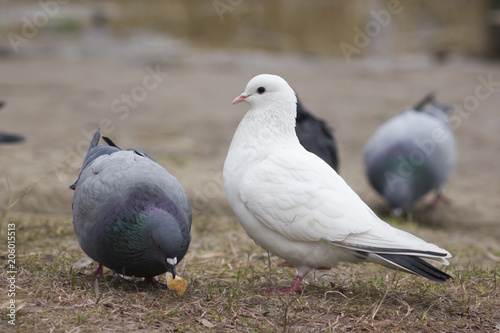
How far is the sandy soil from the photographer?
231 inches

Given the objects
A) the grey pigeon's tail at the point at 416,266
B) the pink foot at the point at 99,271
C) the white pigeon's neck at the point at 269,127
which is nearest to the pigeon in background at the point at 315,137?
the white pigeon's neck at the point at 269,127

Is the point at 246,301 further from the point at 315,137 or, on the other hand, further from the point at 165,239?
the point at 315,137

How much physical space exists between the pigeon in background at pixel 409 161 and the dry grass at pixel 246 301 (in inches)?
95.8

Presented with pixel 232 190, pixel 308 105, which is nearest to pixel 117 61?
pixel 308 105

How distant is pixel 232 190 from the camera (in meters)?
3.27

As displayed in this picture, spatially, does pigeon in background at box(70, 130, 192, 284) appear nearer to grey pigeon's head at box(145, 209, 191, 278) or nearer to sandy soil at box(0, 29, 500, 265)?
grey pigeon's head at box(145, 209, 191, 278)

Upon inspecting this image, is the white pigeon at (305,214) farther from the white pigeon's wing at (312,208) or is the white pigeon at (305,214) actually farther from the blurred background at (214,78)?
the blurred background at (214,78)

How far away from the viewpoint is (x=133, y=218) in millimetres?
2939

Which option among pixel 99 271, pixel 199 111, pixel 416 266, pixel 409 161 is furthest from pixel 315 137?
pixel 199 111

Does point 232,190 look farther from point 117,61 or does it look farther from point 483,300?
point 117,61

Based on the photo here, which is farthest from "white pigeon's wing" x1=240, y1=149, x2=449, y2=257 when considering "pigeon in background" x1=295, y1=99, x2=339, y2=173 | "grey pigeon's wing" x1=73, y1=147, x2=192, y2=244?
"pigeon in background" x1=295, y1=99, x2=339, y2=173

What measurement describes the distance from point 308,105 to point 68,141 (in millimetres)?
3954

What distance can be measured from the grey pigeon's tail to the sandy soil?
163 cm

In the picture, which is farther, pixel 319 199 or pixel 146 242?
pixel 319 199
